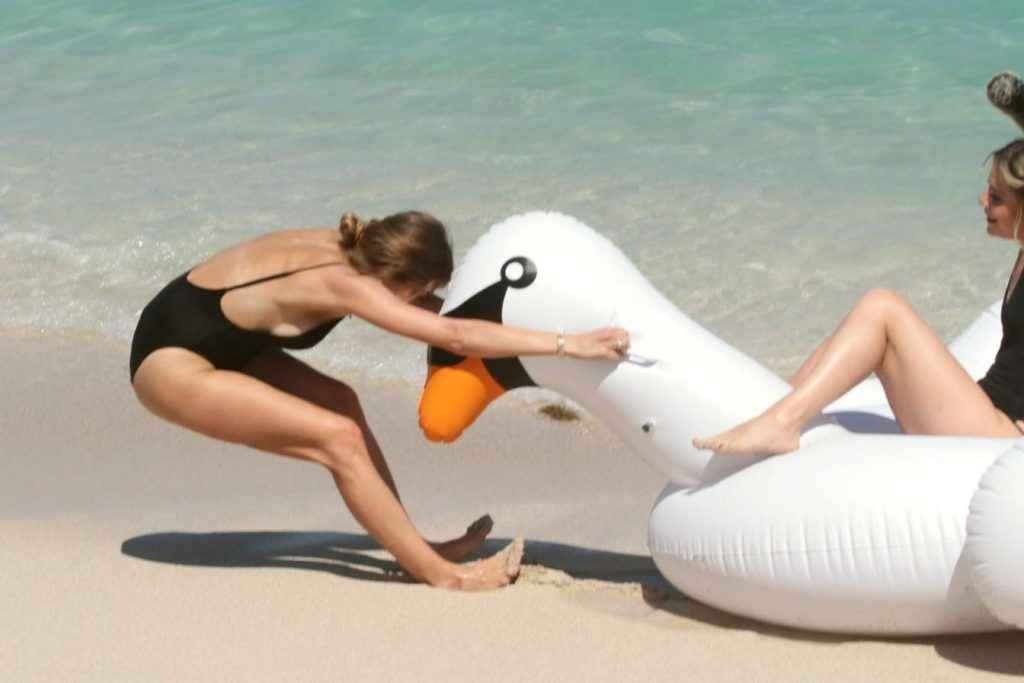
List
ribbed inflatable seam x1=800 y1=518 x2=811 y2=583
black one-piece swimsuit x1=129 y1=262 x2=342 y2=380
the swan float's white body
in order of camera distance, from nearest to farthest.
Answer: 1. the swan float's white body
2. ribbed inflatable seam x1=800 y1=518 x2=811 y2=583
3. black one-piece swimsuit x1=129 y1=262 x2=342 y2=380

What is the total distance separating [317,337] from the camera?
4797 mm

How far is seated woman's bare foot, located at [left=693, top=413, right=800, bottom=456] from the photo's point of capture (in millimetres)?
4266

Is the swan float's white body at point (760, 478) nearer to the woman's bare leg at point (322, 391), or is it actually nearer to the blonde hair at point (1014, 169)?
the woman's bare leg at point (322, 391)

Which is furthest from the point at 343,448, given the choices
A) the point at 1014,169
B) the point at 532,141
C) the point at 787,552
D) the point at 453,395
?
the point at 532,141

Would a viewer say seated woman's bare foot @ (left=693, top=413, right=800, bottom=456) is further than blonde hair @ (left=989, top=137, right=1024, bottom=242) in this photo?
No

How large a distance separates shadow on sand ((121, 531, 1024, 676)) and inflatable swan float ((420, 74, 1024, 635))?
0.12 metres

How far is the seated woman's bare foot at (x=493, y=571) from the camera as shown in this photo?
4.60m

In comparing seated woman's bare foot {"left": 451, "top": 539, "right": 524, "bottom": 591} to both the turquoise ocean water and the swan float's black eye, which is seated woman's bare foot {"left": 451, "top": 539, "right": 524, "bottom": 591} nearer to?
the swan float's black eye

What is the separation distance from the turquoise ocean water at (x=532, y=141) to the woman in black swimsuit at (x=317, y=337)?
1880mm

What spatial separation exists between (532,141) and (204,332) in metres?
4.62

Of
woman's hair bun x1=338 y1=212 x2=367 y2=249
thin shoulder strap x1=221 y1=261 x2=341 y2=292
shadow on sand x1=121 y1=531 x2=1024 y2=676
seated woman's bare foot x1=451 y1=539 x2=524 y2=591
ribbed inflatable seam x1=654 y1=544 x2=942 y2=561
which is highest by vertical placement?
woman's hair bun x1=338 y1=212 x2=367 y2=249

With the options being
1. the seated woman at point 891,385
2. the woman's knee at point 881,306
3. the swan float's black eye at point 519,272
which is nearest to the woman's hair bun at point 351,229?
the swan float's black eye at point 519,272

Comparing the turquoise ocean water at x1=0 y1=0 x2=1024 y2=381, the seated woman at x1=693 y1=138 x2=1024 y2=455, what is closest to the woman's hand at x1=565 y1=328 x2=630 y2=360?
the seated woman at x1=693 y1=138 x2=1024 y2=455

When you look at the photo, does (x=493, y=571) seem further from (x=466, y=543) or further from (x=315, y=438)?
(x=315, y=438)
